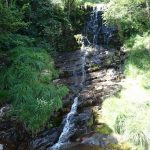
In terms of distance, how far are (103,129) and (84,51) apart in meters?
9.18

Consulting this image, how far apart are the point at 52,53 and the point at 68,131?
24.8ft

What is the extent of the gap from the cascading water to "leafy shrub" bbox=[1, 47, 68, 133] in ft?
2.20

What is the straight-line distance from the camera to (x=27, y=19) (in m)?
18.3

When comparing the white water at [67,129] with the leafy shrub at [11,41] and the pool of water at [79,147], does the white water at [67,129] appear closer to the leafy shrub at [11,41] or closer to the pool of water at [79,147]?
the pool of water at [79,147]

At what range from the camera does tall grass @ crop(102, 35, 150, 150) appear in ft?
29.5

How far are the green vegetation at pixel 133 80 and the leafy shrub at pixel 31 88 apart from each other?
6.37ft

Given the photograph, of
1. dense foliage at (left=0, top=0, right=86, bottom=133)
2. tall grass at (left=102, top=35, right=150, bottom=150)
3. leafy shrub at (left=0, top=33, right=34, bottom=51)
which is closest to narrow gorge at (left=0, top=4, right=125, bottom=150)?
tall grass at (left=102, top=35, right=150, bottom=150)

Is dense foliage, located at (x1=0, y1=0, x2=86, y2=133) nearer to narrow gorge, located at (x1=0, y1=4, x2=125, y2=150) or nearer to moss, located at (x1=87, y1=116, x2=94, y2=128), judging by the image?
narrow gorge, located at (x1=0, y1=4, x2=125, y2=150)

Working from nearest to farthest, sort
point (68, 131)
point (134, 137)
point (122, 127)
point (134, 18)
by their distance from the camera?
point (134, 137) < point (122, 127) < point (68, 131) < point (134, 18)

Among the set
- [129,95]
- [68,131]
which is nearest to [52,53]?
[129,95]

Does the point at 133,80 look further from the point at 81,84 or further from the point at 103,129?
the point at 103,129

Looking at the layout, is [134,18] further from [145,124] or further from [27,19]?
[145,124]

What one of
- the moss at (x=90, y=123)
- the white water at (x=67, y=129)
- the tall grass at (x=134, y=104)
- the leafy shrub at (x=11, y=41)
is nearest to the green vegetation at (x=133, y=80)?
the tall grass at (x=134, y=104)

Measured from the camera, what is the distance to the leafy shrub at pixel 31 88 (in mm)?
10414
